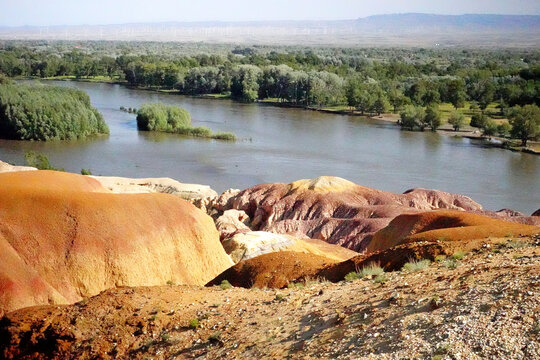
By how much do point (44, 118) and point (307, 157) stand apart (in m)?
31.1

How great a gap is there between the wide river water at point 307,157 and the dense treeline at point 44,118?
1982 millimetres

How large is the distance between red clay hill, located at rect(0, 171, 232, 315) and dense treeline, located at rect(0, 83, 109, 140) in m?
50.3

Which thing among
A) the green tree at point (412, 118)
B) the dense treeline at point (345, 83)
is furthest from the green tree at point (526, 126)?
the green tree at point (412, 118)

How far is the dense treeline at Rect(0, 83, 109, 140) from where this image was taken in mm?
75438

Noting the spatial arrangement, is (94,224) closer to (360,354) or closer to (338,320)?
(338,320)

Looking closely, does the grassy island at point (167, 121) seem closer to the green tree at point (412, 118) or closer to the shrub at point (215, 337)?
the green tree at point (412, 118)

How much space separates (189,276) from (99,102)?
82851mm

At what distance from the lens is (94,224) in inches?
953

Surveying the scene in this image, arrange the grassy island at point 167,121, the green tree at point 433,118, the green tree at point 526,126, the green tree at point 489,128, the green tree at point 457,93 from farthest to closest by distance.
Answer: the green tree at point 457,93, the green tree at point 433,118, the grassy island at point 167,121, the green tree at point 489,128, the green tree at point 526,126

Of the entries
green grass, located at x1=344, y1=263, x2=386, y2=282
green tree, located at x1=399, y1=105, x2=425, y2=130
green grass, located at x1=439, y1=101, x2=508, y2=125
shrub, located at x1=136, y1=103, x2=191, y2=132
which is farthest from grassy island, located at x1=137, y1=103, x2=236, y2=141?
green grass, located at x1=344, y1=263, x2=386, y2=282

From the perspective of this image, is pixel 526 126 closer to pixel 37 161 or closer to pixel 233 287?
pixel 37 161

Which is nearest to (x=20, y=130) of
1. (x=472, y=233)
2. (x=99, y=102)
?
(x=99, y=102)

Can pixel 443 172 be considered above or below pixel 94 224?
below

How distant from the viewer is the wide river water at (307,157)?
59.8 meters
